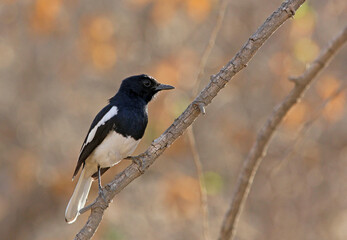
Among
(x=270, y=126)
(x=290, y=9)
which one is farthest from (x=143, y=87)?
(x=290, y=9)

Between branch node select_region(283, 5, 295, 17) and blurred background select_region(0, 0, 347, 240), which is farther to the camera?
blurred background select_region(0, 0, 347, 240)

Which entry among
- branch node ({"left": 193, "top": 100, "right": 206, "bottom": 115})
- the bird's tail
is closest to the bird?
the bird's tail

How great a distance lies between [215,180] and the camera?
652 centimetres

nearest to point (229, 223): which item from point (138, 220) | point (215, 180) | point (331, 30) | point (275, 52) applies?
point (215, 180)

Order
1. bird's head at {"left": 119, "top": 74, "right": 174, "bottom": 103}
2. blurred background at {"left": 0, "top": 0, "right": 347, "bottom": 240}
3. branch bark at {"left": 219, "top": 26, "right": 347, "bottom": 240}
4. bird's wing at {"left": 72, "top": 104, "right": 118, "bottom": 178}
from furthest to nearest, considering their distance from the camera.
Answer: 1. blurred background at {"left": 0, "top": 0, "right": 347, "bottom": 240}
2. bird's head at {"left": 119, "top": 74, "right": 174, "bottom": 103}
3. bird's wing at {"left": 72, "top": 104, "right": 118, "bottom": 178}
4. branch bark at {"left": 219, "top": 26, "right": 347, "bottom": 240}

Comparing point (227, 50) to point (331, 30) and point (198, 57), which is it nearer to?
point (198, 57)

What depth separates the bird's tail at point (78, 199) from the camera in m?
4.16

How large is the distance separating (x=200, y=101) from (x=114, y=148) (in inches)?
59.0

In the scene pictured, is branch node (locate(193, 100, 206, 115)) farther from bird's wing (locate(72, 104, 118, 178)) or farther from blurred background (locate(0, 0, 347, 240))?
blurred background (locate(0, 0, 347, 240))

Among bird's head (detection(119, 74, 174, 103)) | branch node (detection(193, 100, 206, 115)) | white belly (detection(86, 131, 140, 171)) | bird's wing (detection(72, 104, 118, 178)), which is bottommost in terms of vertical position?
branch node (detection(193, 100, 206, 115))

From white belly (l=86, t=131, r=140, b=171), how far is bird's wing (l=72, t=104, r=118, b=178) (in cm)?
4

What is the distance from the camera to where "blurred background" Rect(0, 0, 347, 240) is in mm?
7426

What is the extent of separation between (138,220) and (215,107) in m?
2.52

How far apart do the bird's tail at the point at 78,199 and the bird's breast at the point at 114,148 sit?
37 cm
